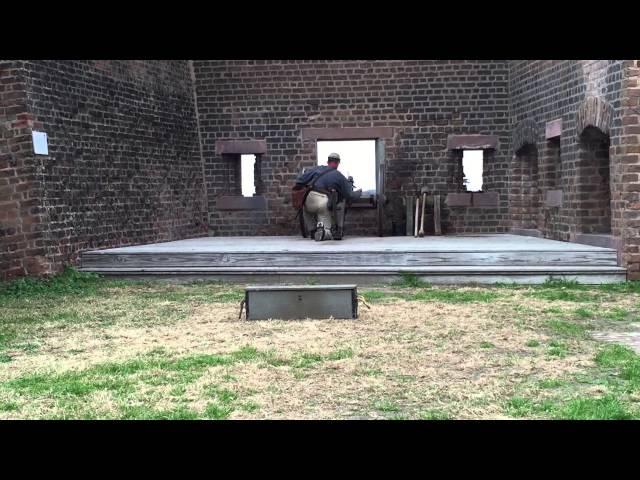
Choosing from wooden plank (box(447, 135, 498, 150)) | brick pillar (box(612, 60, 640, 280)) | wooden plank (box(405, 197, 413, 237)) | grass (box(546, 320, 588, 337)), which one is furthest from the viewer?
wooden plank (box(447, 135, 498, 150))

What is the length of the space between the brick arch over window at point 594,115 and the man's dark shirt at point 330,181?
12.0 ft

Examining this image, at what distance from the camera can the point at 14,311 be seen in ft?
26.2

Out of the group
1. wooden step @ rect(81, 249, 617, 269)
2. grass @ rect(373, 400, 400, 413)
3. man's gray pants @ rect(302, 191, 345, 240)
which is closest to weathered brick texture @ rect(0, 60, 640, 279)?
wooden step @ rect(81, 249, 617, 269)

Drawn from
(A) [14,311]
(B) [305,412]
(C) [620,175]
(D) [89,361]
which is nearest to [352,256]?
(C) [620,175]

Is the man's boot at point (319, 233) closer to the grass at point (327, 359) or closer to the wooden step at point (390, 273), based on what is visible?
the wooden step at point (390, 273)

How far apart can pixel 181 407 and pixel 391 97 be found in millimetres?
11315

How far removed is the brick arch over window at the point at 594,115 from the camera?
9.68m

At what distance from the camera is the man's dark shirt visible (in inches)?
475

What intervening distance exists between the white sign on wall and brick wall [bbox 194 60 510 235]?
5259mm

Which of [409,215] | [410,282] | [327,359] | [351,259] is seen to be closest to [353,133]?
[409,215]

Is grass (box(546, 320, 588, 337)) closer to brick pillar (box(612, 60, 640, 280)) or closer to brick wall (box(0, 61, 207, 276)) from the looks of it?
brick pillar (box(612, 60, 640, 280))

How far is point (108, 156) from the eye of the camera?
11773mm

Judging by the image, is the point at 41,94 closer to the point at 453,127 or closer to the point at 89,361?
the point at 89,361

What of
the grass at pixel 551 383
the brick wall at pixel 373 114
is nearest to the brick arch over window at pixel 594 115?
the brick wall at pixel 373 114
